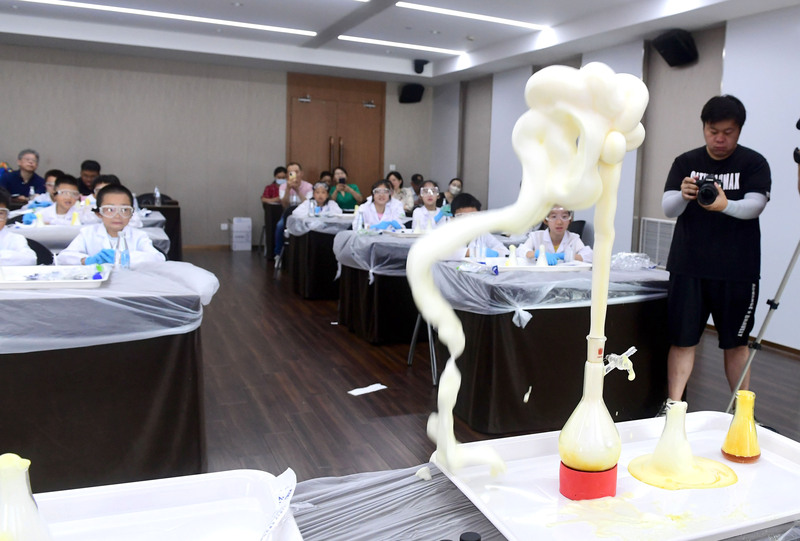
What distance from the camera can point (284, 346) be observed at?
4.28 m

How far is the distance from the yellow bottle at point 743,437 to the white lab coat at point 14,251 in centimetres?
284

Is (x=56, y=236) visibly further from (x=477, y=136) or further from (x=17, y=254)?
(x=477, y=136)

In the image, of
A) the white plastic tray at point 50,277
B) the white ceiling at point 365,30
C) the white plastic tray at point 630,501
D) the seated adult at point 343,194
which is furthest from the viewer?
the seated adult at point 343,194

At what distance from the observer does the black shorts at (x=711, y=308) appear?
2598 mm

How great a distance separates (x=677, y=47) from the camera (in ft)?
19.0

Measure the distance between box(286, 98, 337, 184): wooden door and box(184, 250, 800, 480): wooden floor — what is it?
16.7 ft

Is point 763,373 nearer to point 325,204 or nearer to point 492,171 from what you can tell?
point 325,204

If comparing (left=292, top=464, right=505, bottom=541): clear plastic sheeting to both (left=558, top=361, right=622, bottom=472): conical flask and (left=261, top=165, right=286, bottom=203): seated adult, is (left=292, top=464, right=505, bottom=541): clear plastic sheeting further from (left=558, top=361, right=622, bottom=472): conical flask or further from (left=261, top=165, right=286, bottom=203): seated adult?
(left=261, top=165, right=286, bottom=203): seated adult

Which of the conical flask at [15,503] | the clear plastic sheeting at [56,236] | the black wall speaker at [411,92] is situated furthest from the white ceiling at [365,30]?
the conical flask at [15,503]

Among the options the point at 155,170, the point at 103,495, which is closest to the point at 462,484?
the point at 103,495

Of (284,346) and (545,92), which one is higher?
(545,92)

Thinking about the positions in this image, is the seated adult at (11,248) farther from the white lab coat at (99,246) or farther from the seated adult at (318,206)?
the seated adult at (318,206)

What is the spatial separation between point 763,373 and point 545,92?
392cm

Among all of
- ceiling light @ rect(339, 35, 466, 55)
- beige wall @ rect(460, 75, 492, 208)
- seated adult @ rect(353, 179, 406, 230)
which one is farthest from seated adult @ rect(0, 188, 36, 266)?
beige wall @ rect(460, 75, 492, 208)
